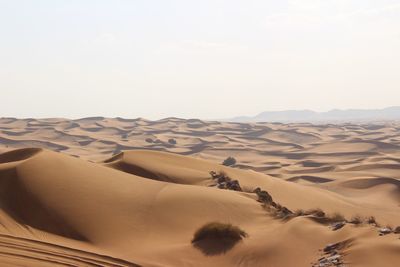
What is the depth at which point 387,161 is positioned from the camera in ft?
131

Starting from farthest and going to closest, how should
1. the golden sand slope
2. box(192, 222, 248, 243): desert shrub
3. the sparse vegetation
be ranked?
the sparse vegetation → box(192, 222, 248, 243): desert shrub → the golden sand slope

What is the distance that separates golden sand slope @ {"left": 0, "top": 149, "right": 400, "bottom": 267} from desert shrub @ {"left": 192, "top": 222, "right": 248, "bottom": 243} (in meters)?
0.27

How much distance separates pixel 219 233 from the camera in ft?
34.7

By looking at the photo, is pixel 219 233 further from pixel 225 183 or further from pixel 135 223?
pixel 225 183

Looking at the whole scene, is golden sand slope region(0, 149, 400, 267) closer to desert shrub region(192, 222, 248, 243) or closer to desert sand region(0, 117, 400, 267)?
desert sand region(0, 117, 400, 267)

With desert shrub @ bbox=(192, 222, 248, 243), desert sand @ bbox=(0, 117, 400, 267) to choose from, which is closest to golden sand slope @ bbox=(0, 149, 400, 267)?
desert sand @ bbox=(0, 117, 400, 267)

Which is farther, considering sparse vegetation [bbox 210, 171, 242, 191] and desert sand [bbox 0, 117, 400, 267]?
sparse vegetation [bbox 210, 171, 242, 191]

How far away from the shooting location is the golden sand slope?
888cm

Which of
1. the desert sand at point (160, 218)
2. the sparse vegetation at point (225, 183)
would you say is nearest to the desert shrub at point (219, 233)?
the desert sand at point (160, 218)

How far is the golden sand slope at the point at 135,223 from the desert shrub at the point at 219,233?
267 millimetres

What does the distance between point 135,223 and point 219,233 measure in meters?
2.44

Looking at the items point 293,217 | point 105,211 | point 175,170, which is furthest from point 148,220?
point 175,170

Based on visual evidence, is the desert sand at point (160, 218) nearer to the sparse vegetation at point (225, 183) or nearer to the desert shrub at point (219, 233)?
the desert shrub at point (219, 233)

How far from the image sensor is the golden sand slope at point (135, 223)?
8.88 meters
